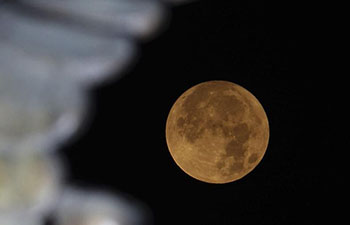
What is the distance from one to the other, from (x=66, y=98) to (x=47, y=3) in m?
0.50

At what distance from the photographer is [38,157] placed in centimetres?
239

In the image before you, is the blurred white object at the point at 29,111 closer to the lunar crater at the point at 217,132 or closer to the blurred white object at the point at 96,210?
the blurred white object at the point at 96,210

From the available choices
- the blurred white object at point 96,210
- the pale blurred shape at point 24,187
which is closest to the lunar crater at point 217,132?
the blurred white object at point 96,210

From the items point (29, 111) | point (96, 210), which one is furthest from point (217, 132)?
point (29, 111)

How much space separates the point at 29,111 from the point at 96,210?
1.90ft

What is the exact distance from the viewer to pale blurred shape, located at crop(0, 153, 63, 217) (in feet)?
7.32

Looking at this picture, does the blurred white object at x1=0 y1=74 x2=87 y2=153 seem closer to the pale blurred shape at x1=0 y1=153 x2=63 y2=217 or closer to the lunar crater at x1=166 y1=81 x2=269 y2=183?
the pale blurred shape at x1=0 y1=153 x2=63 y2=217

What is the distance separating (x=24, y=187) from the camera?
2.30 meters

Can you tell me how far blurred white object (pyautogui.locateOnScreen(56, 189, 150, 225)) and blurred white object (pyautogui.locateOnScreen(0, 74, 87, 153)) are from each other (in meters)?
0.32

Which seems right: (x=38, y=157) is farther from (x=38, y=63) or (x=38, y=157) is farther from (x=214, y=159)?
(x=214, y=159)

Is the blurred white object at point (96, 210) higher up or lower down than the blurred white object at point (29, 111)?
lower down

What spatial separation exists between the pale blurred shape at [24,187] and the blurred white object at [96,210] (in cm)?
9

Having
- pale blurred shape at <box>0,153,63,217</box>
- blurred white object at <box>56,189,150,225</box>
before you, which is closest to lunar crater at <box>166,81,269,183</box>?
blurred white object at <box>56,189,150,225</box>

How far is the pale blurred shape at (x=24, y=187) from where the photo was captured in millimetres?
2232
